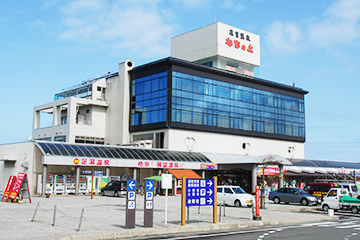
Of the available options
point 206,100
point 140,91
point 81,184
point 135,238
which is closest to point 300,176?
point 206,100

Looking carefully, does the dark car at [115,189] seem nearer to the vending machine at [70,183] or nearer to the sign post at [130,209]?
the vending machine at [70,183]

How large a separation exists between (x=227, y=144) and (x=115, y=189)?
22.9m

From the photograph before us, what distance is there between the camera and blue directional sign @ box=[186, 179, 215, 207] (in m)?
18.6

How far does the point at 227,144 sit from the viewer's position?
190 feet

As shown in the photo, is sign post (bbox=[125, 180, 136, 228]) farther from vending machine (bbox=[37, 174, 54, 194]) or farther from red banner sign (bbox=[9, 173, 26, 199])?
vending machine (bbox=[37, 174, 54, 194])

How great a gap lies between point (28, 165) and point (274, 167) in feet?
93.6

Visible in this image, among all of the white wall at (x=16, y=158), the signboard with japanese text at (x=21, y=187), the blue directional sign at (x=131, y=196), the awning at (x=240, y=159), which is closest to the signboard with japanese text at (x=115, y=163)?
the awning at (x=240, y=159)

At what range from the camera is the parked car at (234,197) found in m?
30.9

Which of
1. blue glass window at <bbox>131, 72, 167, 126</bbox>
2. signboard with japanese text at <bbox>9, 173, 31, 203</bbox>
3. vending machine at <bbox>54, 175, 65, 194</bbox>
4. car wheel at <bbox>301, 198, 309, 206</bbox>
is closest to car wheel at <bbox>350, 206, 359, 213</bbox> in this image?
car wheel at <bbox>301, 198, 309, 206</bbox>

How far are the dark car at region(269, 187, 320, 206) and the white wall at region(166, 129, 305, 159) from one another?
18529 mm

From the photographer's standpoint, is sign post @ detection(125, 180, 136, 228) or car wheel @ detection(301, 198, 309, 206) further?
car wheel @ detection(301, 198, 309, 206)

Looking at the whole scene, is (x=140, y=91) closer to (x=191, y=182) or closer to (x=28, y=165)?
(x=28, y=165)

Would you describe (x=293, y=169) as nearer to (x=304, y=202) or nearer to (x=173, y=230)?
(x=304, y=202)

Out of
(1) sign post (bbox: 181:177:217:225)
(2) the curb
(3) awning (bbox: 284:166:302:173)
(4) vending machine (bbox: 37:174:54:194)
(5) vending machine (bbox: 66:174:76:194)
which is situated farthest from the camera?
(3) awning (bbox: 284:166:302:173)
